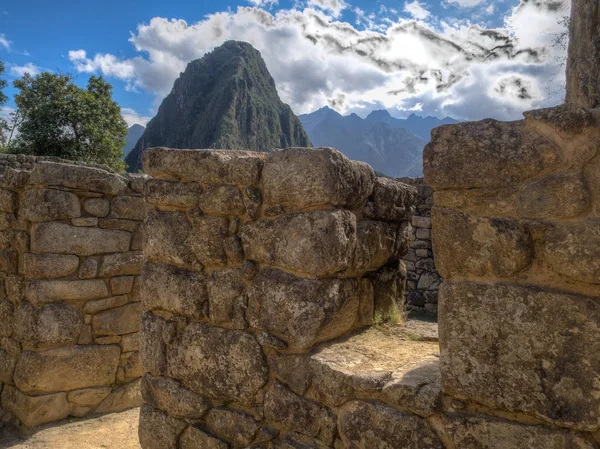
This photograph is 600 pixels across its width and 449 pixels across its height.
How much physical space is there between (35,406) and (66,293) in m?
1.02

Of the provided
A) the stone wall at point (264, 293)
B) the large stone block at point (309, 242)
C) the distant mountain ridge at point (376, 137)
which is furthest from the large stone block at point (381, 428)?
the distant mountain ridge at point (376, 137)

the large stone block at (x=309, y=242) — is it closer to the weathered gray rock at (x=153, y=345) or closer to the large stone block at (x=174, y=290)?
the large stone block at (x=174, y=290)

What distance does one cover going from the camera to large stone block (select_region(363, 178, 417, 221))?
246 cm

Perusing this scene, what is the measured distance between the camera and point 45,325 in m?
4.07

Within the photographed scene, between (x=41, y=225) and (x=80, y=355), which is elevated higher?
(x=41, y=225)

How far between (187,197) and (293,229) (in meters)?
0.71

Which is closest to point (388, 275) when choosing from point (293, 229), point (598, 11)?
point (293, 229)

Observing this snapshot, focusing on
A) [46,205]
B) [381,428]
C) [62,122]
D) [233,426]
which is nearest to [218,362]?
[233,426]

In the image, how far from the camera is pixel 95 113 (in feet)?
72.7

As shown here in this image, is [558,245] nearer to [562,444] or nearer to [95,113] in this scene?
[562,444]

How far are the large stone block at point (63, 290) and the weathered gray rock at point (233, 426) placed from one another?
249 centimetres

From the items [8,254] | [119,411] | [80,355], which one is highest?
[8,254]

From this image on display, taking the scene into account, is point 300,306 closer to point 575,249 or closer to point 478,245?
point 478,245

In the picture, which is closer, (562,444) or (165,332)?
(562,444)
